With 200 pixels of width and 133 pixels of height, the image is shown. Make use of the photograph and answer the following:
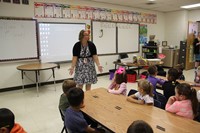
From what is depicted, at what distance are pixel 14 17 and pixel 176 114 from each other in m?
4.42

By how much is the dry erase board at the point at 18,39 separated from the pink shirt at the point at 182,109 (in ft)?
13.6

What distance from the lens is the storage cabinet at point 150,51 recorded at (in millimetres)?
7299

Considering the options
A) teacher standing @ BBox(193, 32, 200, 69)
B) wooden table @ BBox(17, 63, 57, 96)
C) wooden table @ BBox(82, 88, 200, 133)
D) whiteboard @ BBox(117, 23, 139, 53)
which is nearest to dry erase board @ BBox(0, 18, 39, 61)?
wooden table @ BBox(17, 63, 57, 96)

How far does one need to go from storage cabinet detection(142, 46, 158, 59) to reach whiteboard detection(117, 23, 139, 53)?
37cm

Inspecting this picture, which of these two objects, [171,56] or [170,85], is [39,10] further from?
[171,56]

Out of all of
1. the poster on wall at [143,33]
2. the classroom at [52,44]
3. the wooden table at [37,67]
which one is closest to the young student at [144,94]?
the classroom at [52,44]

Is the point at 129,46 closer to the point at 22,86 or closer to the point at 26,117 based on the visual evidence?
the point at 22,86

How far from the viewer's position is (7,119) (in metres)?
1.12

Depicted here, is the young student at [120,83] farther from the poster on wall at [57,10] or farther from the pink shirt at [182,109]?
the poster on wall at [57,10]

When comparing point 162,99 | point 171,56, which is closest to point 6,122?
point 162,99

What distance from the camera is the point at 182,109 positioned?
5.63 ft

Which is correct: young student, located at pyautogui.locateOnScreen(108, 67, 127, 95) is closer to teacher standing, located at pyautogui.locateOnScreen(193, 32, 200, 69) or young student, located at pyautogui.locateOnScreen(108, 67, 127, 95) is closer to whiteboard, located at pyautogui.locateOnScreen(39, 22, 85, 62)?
whiteboard, located at pyautogui.locateOnScreen(39, 22, 85, 62)

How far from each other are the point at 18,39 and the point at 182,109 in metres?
4.31

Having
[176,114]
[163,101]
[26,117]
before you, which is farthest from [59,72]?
[176,114]
